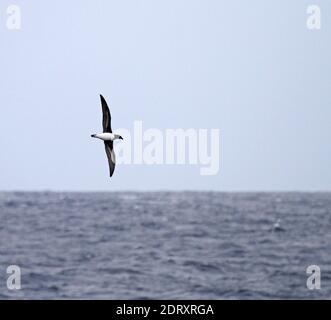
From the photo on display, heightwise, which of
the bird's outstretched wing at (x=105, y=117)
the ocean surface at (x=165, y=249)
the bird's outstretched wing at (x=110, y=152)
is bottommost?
the ocean surface at (x=165, y=249)

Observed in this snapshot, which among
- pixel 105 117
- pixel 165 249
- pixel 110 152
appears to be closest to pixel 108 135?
pixel 105 117

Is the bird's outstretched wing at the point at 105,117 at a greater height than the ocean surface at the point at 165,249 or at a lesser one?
greater

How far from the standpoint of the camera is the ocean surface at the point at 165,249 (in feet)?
115

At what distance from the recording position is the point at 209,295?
3391 centimetres

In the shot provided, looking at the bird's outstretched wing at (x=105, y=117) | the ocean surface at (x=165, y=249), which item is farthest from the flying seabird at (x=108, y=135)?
the ocean surface at (x=165, y=249)

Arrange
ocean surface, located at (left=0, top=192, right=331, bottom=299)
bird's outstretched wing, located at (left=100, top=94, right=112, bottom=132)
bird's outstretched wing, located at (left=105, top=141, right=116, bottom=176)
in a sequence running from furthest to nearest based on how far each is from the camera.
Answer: ocean surface, located at (left=0, top=192, right=331, bottom=299)
bird's outstretched wing, located at (left=105, top=141, right=116, bottom=176)
bird's outstretched wing, located at (left=100, top=94, right=112, bottom=132)

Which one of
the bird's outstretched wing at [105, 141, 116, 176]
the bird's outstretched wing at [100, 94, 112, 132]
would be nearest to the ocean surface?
the bird's outstretched wing at [105, 141, 116, 176]

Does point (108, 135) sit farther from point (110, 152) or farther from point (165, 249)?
point (165, 249)

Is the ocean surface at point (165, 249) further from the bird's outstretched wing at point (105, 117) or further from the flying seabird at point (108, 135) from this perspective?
the bird's outstretched wing at point (105, 117)

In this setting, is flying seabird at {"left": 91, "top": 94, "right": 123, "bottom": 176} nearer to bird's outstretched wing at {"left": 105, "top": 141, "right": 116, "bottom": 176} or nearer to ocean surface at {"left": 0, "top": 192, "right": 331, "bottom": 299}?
bird's outstretched wing at {"left": 105, "top": 141, "right": 116, "bottom": 176}

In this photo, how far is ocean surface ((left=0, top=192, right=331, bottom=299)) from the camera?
35188 millimetres

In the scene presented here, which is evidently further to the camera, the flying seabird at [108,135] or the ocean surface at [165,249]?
the ocean surface at [165,249]

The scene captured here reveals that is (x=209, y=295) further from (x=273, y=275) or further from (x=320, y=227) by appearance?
(x=320, y=227)

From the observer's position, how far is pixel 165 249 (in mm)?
48219
